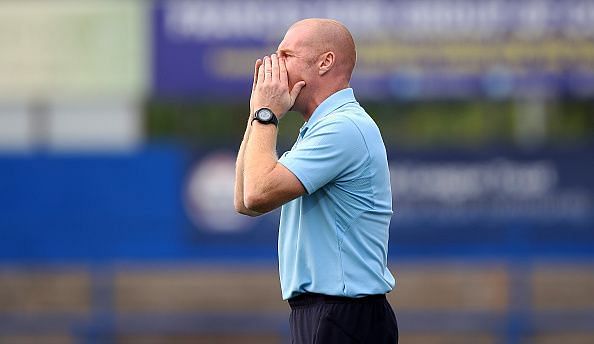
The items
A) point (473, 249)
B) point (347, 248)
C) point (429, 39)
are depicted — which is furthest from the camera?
point (429, 39)

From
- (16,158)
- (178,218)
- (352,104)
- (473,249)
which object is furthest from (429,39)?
(352,104)

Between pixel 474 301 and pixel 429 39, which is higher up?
pixel 429 39

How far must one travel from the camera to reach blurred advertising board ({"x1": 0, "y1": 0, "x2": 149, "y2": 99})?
43.5ft

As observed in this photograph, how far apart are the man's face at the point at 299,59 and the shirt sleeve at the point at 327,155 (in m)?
0.19

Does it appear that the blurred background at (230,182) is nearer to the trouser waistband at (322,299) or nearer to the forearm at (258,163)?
the trouser waistband at (322,299)

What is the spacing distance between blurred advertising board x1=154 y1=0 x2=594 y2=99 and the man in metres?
8.88

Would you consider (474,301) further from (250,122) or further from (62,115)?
(250,122)

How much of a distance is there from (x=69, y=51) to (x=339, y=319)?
9.96m

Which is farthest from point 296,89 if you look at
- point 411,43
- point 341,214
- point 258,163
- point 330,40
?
point 411,43

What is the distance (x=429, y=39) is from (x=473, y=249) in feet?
9.12

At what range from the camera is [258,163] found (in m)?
3.87

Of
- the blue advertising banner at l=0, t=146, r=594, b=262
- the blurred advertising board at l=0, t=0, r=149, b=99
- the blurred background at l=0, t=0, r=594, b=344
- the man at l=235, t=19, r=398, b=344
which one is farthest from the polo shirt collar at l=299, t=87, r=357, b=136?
the blurred advertising board at l=0, t=0, r=149, b=99

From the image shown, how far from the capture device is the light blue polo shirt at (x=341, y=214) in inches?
155

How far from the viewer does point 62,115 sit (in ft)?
43.3
